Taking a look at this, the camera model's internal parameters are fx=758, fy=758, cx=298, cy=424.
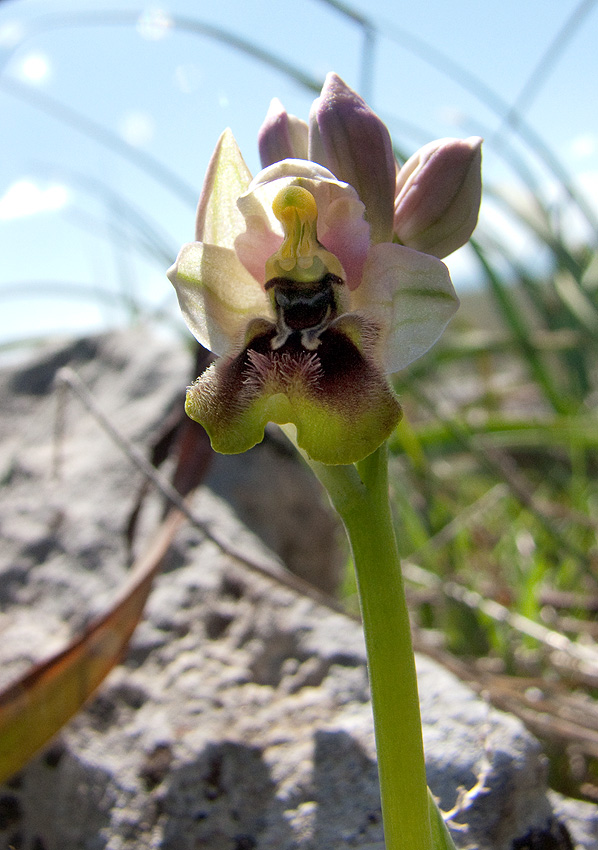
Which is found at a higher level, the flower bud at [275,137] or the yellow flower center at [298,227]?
the flower bud at [275,137]

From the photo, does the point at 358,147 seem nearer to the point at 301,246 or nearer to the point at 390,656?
the point at 301,246

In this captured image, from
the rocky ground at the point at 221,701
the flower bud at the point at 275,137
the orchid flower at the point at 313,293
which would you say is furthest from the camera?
the rocky ground at the point at 221,701

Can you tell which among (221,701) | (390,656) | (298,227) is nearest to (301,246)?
(298,227)

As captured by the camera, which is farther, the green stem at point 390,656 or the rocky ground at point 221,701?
the rocky ground at point 221,701

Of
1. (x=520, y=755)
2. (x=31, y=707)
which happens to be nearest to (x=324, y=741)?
(x=520, y=755)

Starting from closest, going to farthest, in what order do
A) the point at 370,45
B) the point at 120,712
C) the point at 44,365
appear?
the point at 120,712 → the point at 370,45 → the point at 44,365

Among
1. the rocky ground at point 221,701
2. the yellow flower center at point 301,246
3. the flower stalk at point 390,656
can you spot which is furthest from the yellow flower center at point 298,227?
the rocky ground at point 221,701

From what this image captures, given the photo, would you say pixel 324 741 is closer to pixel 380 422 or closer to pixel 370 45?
pixel 380 422

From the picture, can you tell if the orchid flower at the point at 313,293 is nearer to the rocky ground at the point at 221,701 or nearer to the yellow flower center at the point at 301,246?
the yellow flower center at the point at 301,246
